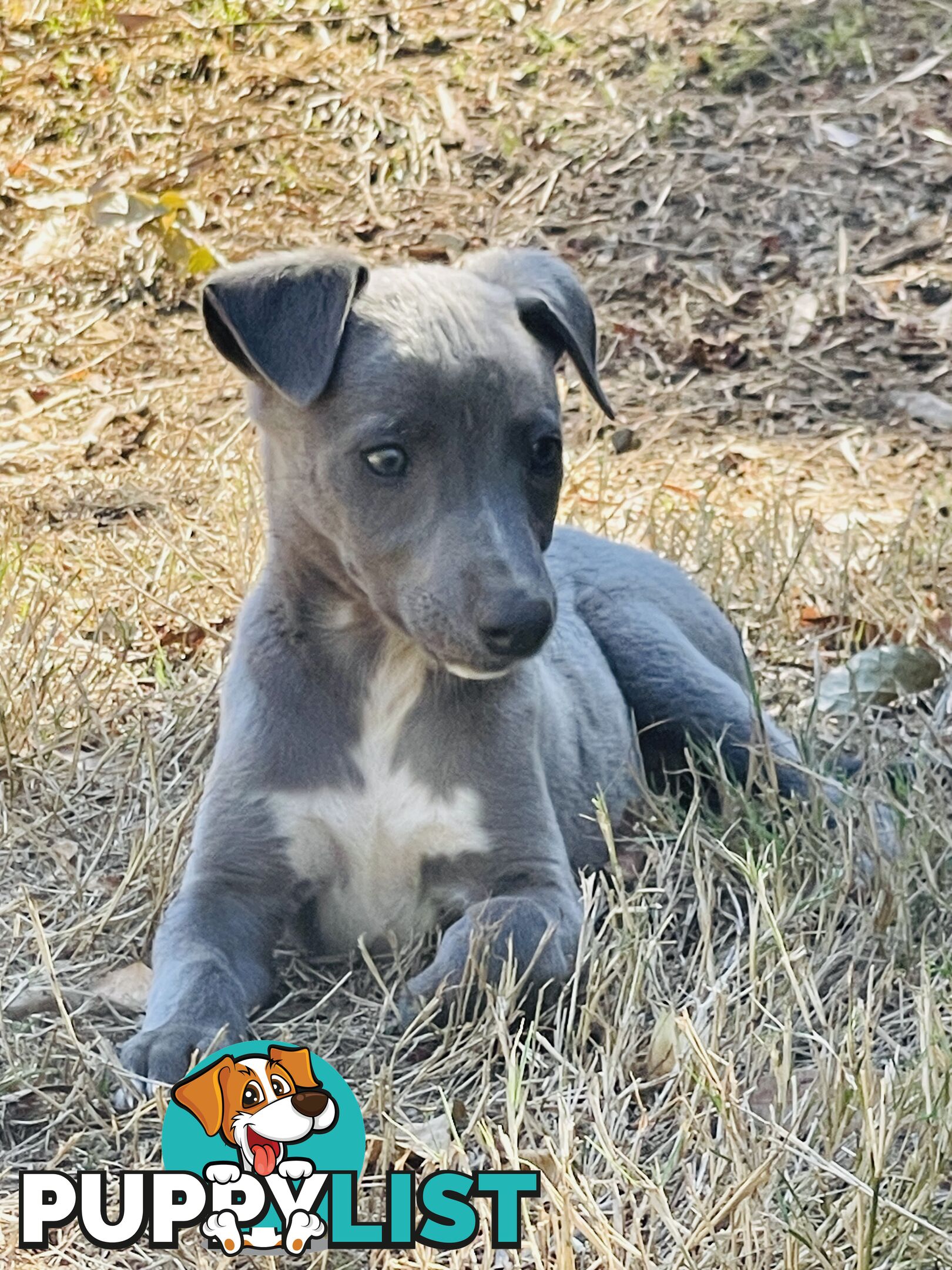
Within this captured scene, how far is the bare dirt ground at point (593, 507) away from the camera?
279 cm

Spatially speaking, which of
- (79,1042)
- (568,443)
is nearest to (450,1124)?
(79,1042)

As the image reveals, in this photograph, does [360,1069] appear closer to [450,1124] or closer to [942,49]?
[450,1124]

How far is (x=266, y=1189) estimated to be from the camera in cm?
262

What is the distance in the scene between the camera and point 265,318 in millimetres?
3316

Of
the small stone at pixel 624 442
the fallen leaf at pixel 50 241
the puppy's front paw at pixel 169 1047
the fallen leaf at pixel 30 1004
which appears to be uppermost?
the puppy's front paw at pixel 169 1047

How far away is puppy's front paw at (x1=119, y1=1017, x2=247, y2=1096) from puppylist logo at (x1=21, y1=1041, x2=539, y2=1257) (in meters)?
0.22

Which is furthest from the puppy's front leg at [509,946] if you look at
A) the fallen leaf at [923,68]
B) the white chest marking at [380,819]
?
the fallen leaf at [923,68]

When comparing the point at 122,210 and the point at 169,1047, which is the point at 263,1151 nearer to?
the point at 169,1047

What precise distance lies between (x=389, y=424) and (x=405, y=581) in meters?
0.28

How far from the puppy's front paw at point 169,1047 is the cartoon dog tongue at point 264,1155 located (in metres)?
0.35

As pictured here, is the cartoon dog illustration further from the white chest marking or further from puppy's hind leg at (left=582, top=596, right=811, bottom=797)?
puppy's hind leg at (left=582, top=596, right=811, bottom=797)

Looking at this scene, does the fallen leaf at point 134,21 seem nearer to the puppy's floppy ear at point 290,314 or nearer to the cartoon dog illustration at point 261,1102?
the puppy's floppy ear at point 290,314

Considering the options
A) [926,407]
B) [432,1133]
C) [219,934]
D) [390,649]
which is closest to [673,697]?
[390,649]

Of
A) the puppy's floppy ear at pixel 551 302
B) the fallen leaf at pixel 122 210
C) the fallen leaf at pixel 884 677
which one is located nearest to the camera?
the puppy's floppy ear at pixel 551 302
